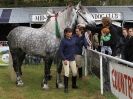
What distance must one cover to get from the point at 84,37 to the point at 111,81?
13.1ft

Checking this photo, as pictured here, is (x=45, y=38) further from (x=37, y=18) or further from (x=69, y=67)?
(x=37, y=18)

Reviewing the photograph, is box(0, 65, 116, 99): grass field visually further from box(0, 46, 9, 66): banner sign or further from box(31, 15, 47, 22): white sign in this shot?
box(31, 15, 47, 22): white sign

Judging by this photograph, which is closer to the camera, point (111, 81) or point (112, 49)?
point (111, 81)

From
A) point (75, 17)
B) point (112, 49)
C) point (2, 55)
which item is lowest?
point (2, 55)

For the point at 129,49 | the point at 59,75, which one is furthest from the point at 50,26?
the point at 129,49

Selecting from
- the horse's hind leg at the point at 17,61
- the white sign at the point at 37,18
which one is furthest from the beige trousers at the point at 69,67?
the white sign at the point at 37,18

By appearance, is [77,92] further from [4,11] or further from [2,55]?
[4,11]

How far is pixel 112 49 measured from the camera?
12203 millimetres

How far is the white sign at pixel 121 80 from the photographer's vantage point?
25.6ft

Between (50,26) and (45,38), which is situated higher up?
(50,26)

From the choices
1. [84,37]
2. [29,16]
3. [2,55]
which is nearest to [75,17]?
[84,37]

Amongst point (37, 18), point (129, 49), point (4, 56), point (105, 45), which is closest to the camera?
point (129, 49)

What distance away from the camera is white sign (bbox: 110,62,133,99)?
25.6 ft

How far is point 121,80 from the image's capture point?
841 cm
